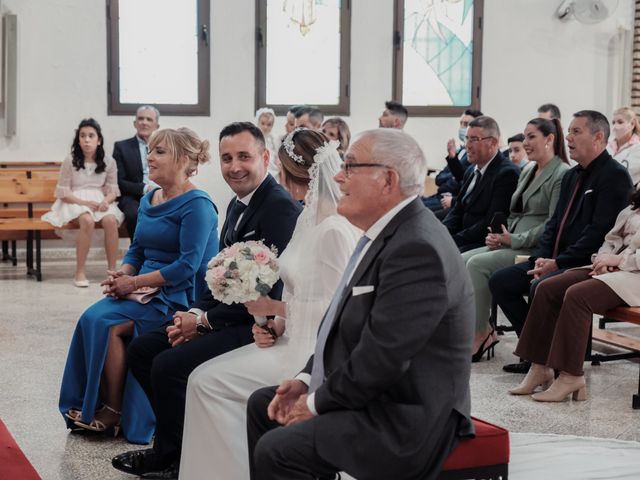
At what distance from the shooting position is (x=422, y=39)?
11492 mm

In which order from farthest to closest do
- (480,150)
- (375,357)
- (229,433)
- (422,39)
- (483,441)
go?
(422,39) → (480,150) → (229,433) → (483,441) → (375,357)

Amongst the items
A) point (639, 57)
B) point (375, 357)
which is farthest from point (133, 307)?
point (639, 57)

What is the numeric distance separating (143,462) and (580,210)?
2977mm

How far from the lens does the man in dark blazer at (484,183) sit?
6609 millimetres

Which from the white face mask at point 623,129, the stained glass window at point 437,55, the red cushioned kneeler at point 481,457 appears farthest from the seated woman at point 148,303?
the stained glass window at point 437,55

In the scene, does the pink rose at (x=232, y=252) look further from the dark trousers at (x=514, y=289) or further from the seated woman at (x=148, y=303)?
the dark trousers at (x=514, y=289)

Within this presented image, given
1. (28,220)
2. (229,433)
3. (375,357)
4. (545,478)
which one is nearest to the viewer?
(375,357)

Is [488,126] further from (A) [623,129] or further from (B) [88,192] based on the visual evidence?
(B) [88,192]

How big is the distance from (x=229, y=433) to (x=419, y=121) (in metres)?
8.40

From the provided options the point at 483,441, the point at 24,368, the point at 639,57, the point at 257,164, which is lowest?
the point at 24,368

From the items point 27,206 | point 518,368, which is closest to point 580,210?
point 518,368

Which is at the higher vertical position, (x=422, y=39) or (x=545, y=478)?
(x=422, y=39)

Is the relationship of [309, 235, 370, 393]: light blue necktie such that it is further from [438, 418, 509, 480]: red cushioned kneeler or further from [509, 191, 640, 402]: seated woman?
[509, 191, 640, 402]: seated woman

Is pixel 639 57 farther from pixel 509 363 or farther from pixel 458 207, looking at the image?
pixel 509 363
